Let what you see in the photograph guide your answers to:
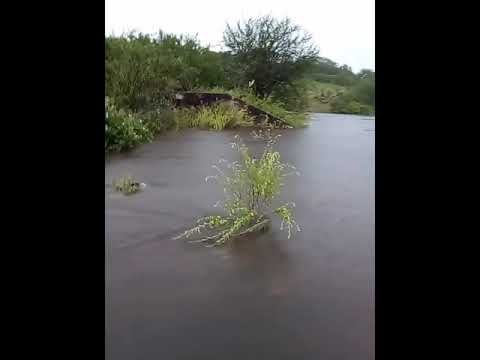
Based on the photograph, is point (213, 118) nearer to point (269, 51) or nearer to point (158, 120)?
point (158, 120)

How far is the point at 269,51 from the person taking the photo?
15.2 feet

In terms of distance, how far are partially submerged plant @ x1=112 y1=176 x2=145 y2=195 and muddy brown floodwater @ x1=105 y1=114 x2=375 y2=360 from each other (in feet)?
0.15

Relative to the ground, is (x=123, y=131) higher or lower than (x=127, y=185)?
higher

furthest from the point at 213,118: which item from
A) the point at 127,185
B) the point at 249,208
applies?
the point at 249,208

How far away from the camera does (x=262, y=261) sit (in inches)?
64.5

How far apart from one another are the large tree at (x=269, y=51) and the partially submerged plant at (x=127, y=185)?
2.54m

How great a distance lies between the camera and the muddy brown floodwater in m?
1.15

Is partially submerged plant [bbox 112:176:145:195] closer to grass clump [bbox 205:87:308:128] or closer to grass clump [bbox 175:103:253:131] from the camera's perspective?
grass clump [bbox 175:103:253:131]

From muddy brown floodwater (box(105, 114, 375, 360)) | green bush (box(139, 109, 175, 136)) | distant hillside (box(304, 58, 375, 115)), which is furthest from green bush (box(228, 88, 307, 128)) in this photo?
muddy brown floodwater (box(105, 114, 375, 360))

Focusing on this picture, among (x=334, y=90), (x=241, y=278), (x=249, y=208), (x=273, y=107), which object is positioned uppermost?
(x=334, y=90)

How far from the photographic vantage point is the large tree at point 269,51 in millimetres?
4453

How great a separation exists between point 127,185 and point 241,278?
1154 mm
